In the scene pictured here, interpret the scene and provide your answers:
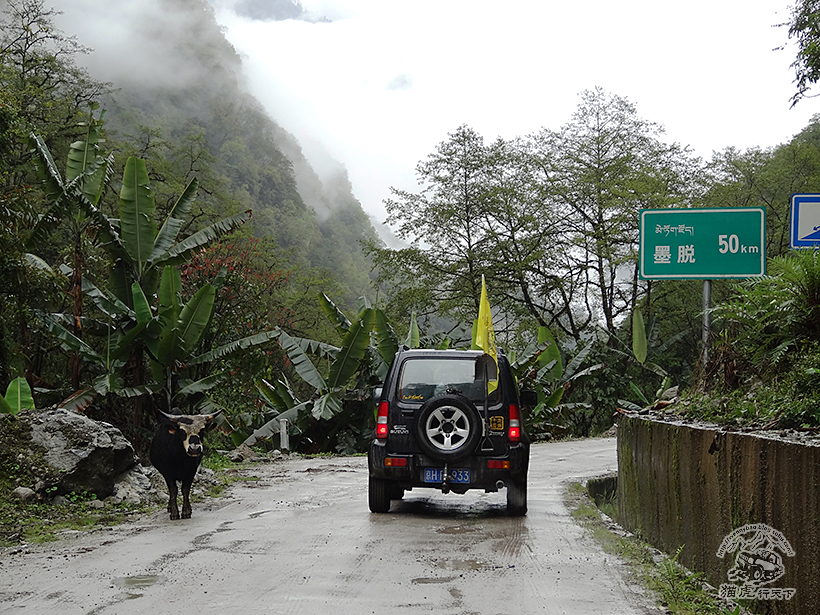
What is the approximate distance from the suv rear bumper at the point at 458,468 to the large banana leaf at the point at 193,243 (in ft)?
35.0

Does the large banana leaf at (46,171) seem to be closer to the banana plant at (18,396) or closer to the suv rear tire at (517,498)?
the banana plant at (18,396)

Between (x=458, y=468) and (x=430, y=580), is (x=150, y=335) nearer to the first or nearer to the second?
(x=458, y=468)

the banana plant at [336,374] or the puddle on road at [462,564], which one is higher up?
the banana plant at [336,374]

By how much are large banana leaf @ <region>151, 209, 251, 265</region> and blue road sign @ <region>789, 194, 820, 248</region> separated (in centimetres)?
1406

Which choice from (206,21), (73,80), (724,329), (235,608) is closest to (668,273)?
(724,329)

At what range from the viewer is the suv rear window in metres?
9.53

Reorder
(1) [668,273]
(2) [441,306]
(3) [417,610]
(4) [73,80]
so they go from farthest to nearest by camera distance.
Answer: (2) [441,306] < (4) [73,80] < (1) [668,273] < (3) [417,610]

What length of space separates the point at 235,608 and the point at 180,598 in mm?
484

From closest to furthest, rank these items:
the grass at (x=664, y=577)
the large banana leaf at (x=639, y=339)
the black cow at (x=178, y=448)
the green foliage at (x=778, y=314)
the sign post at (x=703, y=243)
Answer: the grass at (x=664, y=577), the green foliage at (x=778, y=314), the black cow at (x=178, y=448), the sign post at (x=703, y=243), the large banana leaf at (x=639, y=339)

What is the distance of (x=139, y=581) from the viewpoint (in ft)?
19.9

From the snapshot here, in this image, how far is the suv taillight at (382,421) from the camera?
955 cm

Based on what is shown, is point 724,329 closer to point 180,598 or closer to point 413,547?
point 413,547

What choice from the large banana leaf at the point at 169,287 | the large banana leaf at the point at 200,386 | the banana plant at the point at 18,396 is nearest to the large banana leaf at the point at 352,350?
the large banana leaf at the point at 200,386

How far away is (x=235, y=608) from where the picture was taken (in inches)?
208
